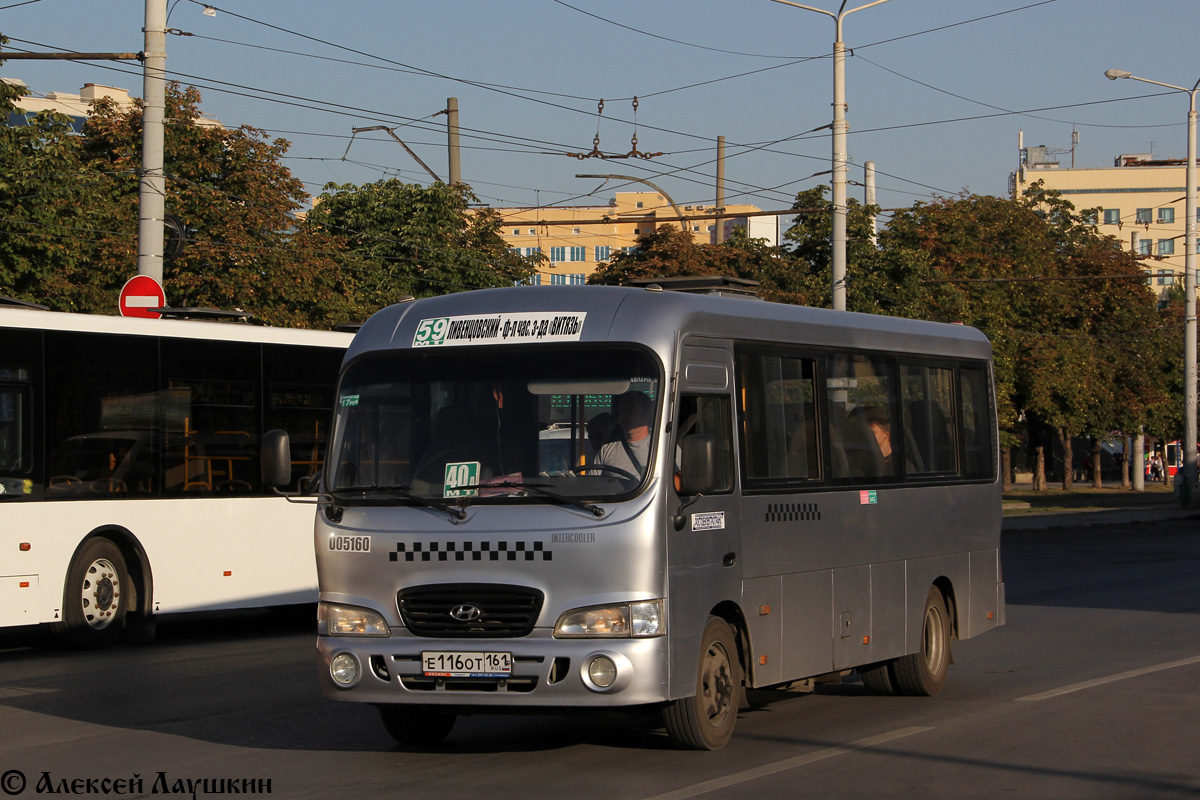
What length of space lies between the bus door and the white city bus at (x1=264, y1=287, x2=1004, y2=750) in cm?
2

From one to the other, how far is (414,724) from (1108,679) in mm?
5623

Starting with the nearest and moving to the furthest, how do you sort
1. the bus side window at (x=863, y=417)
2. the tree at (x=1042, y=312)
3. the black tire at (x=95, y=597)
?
1. the bus side window at (x=863, y=417)
2. the black tire at (x=95, y=597)
3. the tree at (x=1042, y=312)

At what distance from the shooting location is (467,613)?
8102 millimetres

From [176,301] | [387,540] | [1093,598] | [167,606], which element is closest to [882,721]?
[387,540]

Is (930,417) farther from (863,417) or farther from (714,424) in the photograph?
(714,424)

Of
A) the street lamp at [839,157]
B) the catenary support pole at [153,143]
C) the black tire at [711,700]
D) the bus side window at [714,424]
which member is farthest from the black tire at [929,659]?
the street lamp at [839,157]

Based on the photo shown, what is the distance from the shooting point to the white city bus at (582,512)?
7992 mm

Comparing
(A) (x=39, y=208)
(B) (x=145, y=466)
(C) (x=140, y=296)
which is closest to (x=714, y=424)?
(B) (x=145, y=466)

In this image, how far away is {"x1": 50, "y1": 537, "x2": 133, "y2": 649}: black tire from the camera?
14.0 metres

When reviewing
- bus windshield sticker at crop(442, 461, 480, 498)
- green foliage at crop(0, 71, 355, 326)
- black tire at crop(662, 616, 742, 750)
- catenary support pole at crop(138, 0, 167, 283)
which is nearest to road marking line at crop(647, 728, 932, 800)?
black tire at crop(662, 616, 742, 750)

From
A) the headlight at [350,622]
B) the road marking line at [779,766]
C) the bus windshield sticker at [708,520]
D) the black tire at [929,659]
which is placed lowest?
the road marking line at [779,766]

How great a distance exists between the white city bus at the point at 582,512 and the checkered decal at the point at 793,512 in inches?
0.8

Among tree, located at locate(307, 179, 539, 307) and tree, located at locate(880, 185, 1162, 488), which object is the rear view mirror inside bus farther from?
tree, located at locate(880, 185, 1162, 488)

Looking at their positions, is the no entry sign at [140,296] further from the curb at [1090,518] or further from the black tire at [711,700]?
the curb at [1090,518]
